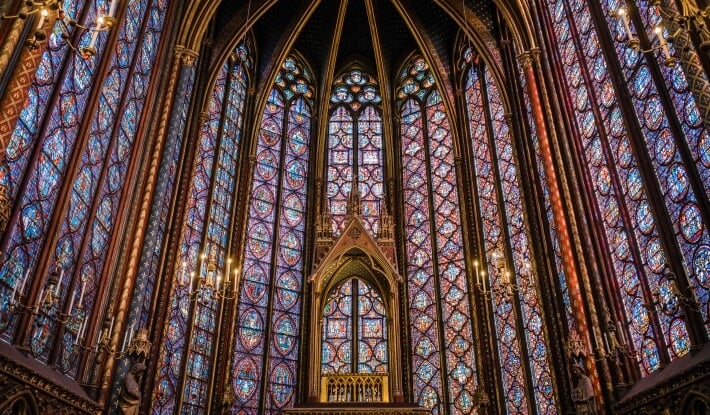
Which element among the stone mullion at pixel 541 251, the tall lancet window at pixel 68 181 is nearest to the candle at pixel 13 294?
the tall lancet window at pixel 68 181

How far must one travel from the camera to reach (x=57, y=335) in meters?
9.82

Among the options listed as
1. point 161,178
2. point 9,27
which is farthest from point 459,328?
point 9,27

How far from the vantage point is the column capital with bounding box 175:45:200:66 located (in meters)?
15.0

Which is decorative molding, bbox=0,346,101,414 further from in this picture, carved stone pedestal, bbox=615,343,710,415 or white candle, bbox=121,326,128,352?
carved stone pedestal, bbox=615,343,710,415

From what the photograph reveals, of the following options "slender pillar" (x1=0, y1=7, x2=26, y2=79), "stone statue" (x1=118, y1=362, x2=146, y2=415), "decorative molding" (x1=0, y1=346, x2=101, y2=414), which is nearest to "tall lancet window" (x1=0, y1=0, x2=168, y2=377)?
"decorative molding" (x1=0, y1=346, x2=101, y2=414)

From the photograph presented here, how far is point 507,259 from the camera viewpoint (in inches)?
627

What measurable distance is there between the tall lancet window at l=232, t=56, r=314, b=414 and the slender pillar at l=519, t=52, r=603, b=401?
802 centimetres

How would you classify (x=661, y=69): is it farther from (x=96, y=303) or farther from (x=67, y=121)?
(x=96, y=303)

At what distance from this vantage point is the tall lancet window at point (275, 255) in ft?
53.1

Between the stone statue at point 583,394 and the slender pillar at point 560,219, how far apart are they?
142 millimetres

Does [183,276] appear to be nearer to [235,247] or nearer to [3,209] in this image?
[235,247]

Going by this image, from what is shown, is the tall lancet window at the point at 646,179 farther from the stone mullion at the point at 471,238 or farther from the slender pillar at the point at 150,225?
the slender pillar at the point at 150,225

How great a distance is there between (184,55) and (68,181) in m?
6.27

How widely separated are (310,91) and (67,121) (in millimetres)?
12508
